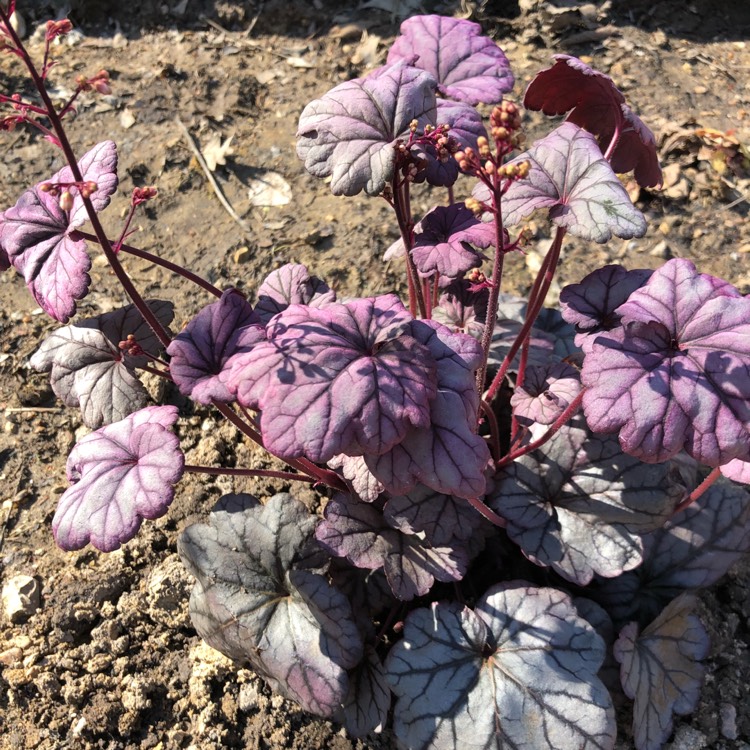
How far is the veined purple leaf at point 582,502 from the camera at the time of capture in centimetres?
207

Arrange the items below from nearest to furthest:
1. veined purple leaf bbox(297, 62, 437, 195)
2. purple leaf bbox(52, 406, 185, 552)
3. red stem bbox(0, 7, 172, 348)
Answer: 1. red stem bbox(0, 7, 172, 348)
2. purple leaf bbox(52, 406, 185, 552)
3. veined purple leaf bbox(297, 62, 437, 195)

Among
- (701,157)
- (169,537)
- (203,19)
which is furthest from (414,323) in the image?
(203,19)

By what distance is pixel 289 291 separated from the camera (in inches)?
90.4

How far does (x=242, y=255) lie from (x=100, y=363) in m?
1.45

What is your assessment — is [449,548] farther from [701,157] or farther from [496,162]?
[701,157]

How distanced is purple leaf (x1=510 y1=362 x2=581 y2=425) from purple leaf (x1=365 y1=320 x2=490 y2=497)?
19.4 inches

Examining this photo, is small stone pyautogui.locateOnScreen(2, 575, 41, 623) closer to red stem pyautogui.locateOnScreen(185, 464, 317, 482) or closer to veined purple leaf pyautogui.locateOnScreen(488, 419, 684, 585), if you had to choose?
red stem pyautogui.locateOnScreen(185, 464, 317, 482)

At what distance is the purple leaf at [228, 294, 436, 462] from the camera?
4.81ft

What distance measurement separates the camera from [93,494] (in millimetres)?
1780

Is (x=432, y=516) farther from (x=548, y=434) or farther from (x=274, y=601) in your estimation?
(x=274, y=601)

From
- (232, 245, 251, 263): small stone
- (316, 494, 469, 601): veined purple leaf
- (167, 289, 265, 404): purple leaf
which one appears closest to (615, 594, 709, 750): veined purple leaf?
(316, 494, 469, 601): veined purple leaf

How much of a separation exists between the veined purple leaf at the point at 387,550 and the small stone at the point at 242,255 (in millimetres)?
1742

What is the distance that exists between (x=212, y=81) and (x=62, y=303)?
310 centimetres

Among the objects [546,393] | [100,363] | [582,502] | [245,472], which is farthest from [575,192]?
[100,363]
